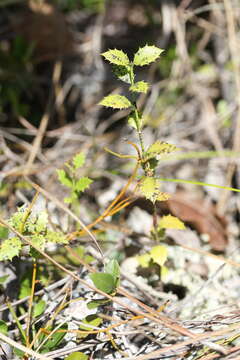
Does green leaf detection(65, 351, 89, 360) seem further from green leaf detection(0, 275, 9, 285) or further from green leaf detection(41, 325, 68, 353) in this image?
green leaf detection(0, 275, 9, 285)

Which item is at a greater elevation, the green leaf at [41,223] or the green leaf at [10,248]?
the green leaf at [41,223]

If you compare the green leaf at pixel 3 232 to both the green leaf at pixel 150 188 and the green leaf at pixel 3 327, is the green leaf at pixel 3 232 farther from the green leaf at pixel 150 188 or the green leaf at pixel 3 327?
the green leaf at pixel 150 188

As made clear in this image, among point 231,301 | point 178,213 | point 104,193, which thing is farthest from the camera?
point 104,193

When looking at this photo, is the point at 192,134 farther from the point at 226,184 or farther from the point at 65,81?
the point at 65,81

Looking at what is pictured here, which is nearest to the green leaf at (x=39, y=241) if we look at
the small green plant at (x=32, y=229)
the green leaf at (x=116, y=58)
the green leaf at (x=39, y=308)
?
the small green plant at (x=32, y=229)

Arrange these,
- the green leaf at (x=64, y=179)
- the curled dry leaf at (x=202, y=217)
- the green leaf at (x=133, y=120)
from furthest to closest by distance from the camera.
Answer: the curled dry leaf at (x=202, y=217) < the green leaf at (x=64, y=179) < the green leaf at (x=133, y=120)

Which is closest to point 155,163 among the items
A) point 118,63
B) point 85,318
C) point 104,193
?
point 118,63

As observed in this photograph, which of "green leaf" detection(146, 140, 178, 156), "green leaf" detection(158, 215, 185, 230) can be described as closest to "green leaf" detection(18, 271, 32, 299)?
"green leaf" detection(158, 215, 185, 230)

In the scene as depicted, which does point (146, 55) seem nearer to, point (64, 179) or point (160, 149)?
point (160, 149)
